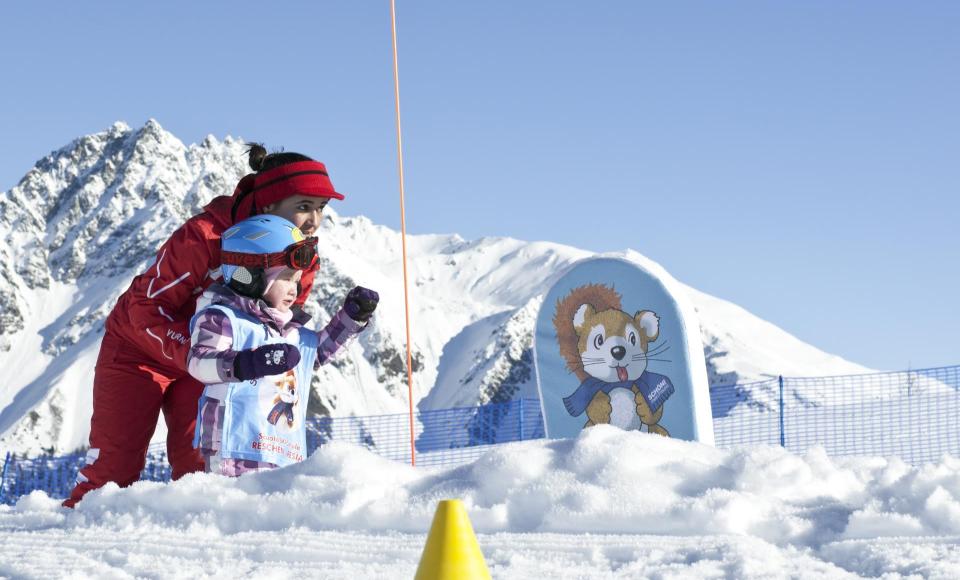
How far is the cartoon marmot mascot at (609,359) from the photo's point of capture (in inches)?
299

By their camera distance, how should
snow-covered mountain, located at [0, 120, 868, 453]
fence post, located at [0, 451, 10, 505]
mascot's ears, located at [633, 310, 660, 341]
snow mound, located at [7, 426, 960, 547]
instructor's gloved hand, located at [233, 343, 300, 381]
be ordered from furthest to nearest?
snow-covered mountain, located at [0, 120, 868, 453] → fence post, located at [0, 451, 10, 505] → mascot's ears, located at [633, 310, 660, 341] → instructor's gloved hand, located at [233, 343, 300, 381] → snow mound, located at [7, 426, 960, 547]

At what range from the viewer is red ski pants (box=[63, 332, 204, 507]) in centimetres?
471

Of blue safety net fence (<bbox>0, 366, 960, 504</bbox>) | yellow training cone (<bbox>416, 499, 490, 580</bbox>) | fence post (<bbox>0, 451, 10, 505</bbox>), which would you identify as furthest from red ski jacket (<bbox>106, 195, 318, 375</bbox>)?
fence post (<bbox>0, 451, 10, 505</bbox>)

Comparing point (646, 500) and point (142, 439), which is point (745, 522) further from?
point (142, 439)

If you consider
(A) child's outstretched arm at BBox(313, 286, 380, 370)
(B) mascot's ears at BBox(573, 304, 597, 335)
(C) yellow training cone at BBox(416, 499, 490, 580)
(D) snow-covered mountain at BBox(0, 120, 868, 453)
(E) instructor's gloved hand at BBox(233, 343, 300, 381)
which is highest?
(D) snow-covered mountain at BBox(0, 120, 868, 453)

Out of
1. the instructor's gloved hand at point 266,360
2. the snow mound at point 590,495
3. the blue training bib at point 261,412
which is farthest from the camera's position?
the blue training bib at point 261,412

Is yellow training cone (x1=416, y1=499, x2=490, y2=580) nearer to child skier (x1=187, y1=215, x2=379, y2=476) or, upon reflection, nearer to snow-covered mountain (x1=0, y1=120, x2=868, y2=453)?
child skier (x1=187, y1=215, x2=379, y2=476)

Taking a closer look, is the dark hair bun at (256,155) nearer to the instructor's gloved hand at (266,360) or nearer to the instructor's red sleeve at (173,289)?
the instructor's red sleeve at (173,289)

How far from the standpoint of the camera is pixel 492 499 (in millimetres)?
3199

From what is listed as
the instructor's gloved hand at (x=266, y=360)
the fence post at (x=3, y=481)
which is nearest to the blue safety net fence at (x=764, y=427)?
the fence post at (x=3, y=481)

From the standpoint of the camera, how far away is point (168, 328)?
14.8ft

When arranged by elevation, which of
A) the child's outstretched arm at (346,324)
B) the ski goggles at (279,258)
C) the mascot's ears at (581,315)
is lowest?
the child's outstretched arm at (346,324)

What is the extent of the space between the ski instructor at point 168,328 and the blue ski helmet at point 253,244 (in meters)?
0.21

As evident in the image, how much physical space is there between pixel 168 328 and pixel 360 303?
2.76 ft
